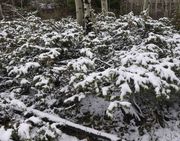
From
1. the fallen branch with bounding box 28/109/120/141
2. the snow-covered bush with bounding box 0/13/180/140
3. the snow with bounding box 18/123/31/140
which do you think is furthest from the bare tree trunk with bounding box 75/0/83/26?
the snow with bounding box 18/123/31/140

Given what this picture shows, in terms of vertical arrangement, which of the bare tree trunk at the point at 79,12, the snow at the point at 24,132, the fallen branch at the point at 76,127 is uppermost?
the bare tree trunk at the point at 79,12

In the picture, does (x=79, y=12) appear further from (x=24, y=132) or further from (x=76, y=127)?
(x=24, y=132)

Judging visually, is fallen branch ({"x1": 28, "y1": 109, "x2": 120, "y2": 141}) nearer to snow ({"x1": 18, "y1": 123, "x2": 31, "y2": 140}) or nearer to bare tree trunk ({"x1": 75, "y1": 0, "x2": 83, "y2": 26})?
snow ({"x1": 18, "y1": 123, "x2": 31, "y2": 140})

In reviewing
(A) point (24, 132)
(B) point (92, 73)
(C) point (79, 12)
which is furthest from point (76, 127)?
(C) point (79, 12)

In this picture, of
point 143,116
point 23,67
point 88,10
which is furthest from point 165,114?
point 88,10

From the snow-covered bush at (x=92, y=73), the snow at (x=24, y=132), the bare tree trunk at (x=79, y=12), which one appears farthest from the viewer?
the bare tree trunk at (x=79, y=12)

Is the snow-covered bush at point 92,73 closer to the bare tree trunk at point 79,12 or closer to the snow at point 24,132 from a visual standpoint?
the snow at point 24,132

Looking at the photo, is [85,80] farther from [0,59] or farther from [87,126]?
[0,59]

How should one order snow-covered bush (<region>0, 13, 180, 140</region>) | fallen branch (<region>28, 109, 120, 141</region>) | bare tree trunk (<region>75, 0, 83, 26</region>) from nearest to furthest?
snow-covered bush (<region>0, 13, 180, 140</region>), fallen branch (<region>28, 109, 120, 141</region>), bare tree trunk (<region>75, 0, 83, 26</region>)

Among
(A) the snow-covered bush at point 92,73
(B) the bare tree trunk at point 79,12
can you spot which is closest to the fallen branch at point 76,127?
(A) the snow-covered bush at point 92,73

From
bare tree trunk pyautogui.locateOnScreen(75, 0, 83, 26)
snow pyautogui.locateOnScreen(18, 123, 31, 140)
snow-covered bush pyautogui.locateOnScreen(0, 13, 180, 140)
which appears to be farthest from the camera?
bare tree trunk pyautogui.locateOnScreen(75, 0, 83, 26)

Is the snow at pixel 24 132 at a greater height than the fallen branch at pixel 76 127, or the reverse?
the snow at pixel 24 132

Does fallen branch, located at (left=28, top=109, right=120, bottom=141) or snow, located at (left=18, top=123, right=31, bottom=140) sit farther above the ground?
snow, located at (left=18, top=123, right=31, bottom=140)

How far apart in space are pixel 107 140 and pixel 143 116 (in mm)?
981
